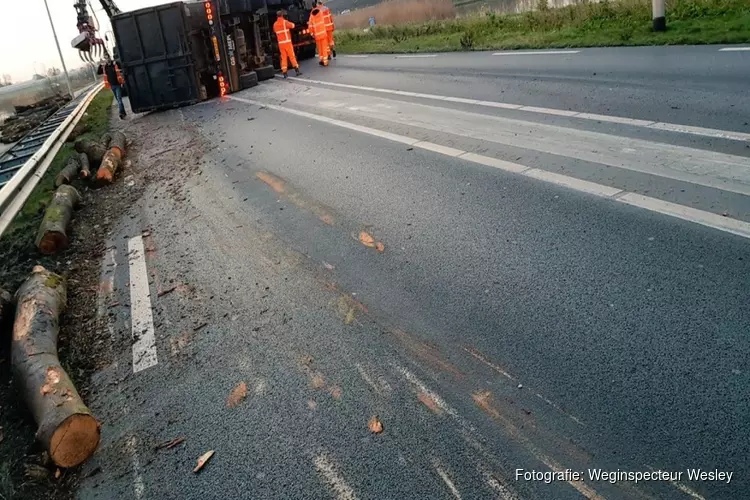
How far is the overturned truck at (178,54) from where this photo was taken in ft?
50.3

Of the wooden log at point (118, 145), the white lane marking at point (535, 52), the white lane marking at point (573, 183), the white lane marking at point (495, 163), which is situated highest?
the white lane marking at point (535, 52)

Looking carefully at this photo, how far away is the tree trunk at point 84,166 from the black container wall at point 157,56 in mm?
6149

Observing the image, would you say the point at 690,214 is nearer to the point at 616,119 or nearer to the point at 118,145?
the point at 616,119

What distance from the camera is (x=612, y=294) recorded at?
3637 millimetres

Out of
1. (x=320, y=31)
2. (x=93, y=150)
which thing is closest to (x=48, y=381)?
(x=93, y=150)

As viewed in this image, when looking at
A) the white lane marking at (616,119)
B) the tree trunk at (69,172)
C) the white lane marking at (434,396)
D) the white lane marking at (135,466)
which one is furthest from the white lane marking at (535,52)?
the white lane marking at (135,466)

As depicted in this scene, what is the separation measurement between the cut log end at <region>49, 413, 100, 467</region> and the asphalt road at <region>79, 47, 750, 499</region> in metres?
0.11

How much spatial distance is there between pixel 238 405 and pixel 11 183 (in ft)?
18.8

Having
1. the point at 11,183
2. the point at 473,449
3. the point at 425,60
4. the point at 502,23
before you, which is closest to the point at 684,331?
the point at 473,449

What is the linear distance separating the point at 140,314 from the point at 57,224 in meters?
2.76

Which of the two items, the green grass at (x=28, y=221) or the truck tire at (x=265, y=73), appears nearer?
the green grass at (x=28, y=221)

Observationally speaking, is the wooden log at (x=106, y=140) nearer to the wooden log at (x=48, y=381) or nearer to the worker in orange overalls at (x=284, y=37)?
the wooden log at (x=48, y=381)

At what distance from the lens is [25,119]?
23.7 meters

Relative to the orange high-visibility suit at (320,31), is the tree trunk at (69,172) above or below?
below
